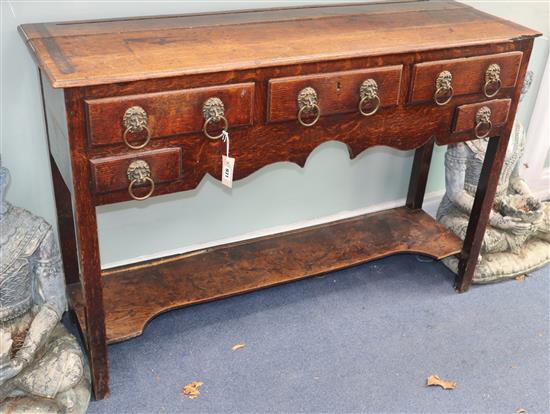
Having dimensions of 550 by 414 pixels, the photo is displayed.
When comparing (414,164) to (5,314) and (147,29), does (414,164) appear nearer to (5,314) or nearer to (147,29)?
(147,29)

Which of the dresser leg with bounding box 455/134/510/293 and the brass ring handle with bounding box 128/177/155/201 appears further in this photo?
the dresser leg with bounding box 455/134/510/293

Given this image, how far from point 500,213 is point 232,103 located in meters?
1.65

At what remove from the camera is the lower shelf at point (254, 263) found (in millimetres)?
2480

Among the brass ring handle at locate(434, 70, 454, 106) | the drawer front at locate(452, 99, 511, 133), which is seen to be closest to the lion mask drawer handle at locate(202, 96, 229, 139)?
the brass ring handle at locate(434, 70, 454, 106)

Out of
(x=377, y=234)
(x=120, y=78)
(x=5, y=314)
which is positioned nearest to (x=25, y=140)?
(x=5, y=314)

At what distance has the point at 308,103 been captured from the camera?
204 centimetres

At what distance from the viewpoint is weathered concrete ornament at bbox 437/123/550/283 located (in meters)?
2.96

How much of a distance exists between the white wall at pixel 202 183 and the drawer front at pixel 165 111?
22.2 inches

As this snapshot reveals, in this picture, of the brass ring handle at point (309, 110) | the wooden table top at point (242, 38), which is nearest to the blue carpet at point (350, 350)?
the brass ring handle at point (309, 110)

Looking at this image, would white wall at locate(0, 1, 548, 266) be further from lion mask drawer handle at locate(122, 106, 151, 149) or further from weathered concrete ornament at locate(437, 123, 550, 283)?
lion mask drawer handle at locate(122, 106, 151, 149)

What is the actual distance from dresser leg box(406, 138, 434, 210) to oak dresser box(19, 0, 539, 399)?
0.45 meters

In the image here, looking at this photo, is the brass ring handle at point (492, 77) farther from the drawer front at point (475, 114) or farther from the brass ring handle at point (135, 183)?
the brass ring handle at point (135, 183)

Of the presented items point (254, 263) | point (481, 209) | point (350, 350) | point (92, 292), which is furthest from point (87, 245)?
point (481, 209)

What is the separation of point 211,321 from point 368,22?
4.13ft
